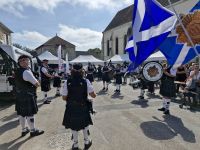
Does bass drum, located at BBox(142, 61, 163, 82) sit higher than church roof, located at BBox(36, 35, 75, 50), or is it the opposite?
church roof, located at BBox(36, 35, 75, 50)

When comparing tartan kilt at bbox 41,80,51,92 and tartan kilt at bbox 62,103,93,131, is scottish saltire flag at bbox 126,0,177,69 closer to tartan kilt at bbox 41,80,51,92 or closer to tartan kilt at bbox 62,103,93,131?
tartan kilt at bbox 62,103,93,131

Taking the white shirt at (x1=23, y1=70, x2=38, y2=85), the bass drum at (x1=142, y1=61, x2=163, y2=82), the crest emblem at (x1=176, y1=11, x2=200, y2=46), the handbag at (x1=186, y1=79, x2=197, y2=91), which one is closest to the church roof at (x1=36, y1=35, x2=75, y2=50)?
the bass drum at (x1=142, y1=61, x2=163, y2=82)

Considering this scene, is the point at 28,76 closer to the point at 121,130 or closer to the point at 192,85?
the point at 121,130

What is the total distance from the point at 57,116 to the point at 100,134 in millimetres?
2582

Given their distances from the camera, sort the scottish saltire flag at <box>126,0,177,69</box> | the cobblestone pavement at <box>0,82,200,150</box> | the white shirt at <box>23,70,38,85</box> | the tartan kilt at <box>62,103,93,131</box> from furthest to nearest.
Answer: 1. the scottish saltire flag at <box>126,0,177,69</box>
2. the white shirt at <box>23,70,38,85</box>
3. the cobblestone pavement at <box>0,82,200,150</box>
4. the tartan kilt at <box>62,103,93,131</box>

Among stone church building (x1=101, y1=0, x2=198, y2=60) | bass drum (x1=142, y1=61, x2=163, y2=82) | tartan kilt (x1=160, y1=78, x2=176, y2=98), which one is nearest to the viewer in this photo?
tartan kilt (x1=160, y1=78, x2=176, y2=98)

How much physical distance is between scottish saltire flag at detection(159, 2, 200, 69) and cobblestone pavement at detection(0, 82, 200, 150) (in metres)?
1.70

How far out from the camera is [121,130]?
6.77 m

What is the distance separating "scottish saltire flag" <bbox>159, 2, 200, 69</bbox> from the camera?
6613mm

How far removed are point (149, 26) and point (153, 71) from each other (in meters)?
3.01

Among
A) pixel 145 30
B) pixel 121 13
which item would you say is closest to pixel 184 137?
pixel 145 30

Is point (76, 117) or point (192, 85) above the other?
point (192, 85)

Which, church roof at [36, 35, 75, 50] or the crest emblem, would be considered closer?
the crest emblem

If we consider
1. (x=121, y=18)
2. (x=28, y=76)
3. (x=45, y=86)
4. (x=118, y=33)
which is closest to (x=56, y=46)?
(x=121, y=18)
